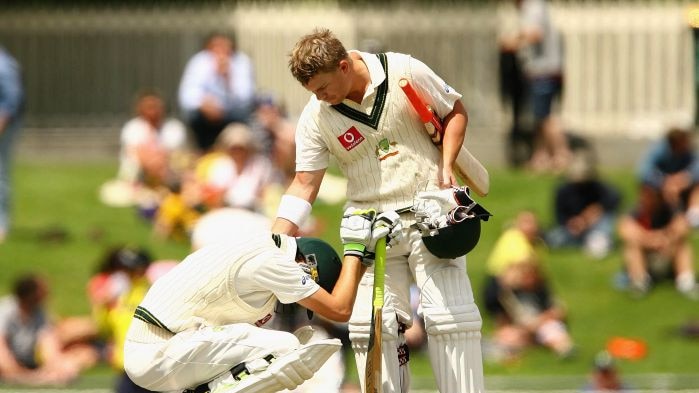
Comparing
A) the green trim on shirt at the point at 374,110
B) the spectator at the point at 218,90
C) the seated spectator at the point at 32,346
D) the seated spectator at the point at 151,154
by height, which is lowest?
the seated spectator at the point at 32,346

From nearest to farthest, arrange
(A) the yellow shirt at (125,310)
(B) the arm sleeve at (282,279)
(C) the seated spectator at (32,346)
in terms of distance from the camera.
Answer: (B) the arm sleeve at (282,279) → (A) the yellow shirt at (125,310) → (C) the seated spectator at (32,346)

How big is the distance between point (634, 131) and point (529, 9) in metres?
2.37

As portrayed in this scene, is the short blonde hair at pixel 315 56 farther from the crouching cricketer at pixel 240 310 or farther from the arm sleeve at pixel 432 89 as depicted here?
the crouching cricketer at pixel 240 310

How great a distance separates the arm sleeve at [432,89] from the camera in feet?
22.9

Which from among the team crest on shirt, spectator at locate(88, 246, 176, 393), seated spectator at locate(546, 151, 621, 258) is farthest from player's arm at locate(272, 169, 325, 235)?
seated spectator at locate(546, 151, 621, 258)

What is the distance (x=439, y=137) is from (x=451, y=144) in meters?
0.10

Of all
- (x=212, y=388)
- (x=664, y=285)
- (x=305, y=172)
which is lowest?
(x=664, y=285)

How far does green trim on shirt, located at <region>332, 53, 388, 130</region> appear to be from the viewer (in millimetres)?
6961

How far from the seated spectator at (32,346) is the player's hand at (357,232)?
5464mm

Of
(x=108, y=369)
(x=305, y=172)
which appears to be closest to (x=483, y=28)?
(x=108, y=369)

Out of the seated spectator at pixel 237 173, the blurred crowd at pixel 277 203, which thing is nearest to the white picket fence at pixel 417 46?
the blurred crowd at pixel 277 203

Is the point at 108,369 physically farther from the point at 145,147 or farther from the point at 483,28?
the point at 483,28

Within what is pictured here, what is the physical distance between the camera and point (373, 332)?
273 inches

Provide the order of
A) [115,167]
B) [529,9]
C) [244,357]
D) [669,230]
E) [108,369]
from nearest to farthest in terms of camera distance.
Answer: [244,357], [108,369], [669,230], [529,9], [115,167]
